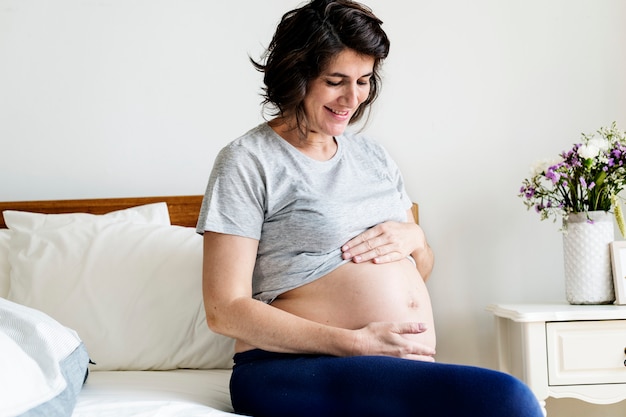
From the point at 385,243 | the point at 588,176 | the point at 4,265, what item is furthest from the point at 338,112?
the point at 4,265

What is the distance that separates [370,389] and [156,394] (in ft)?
1.41

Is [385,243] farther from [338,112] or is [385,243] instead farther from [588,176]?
[588,176]

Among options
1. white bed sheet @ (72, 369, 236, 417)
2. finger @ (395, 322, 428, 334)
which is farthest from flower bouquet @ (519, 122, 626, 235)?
white bed sheet @ (72, 369, 236, 417)

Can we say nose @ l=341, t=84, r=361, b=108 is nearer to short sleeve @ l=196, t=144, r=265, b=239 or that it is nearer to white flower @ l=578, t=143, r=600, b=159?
short sleeve @ l=196, t=144, r=265, b=239

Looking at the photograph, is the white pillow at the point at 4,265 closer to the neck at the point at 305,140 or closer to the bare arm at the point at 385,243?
the neck at the point at 305,140

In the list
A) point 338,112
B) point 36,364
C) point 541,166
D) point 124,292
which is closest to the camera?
point 36,364

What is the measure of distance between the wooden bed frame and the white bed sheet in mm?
507

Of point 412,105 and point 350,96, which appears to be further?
point 412,105

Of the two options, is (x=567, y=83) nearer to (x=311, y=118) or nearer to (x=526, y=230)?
(x=526, y=230)

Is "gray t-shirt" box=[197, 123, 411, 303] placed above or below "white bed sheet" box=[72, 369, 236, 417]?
above

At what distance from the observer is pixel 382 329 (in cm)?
132

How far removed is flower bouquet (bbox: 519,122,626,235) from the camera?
195 cm

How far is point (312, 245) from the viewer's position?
1435 mm

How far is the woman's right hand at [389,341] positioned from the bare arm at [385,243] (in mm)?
175
